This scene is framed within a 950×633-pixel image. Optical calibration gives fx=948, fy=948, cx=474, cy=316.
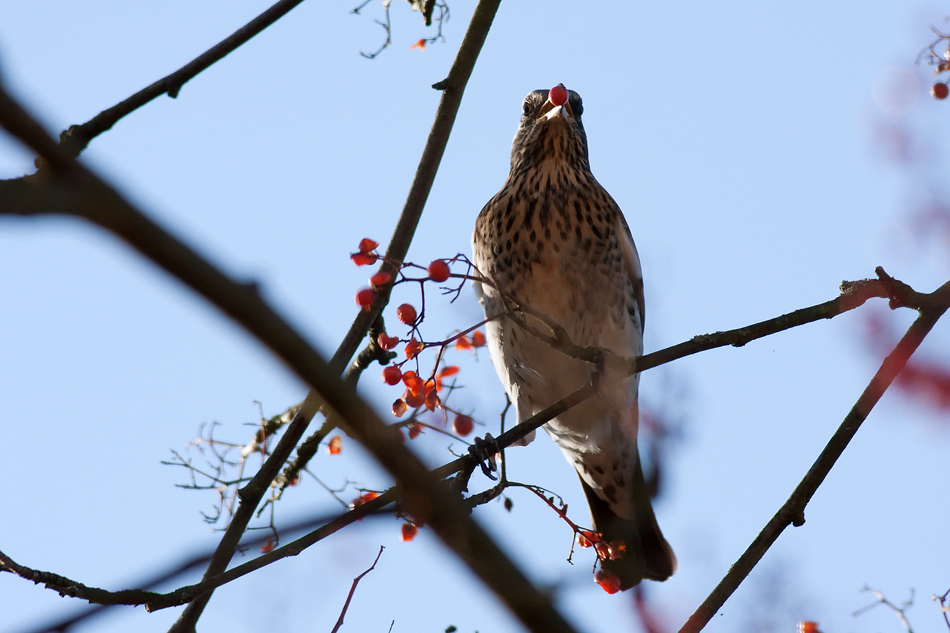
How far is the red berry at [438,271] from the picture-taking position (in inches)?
96.3

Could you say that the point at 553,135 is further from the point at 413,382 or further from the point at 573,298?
the point at 413,382

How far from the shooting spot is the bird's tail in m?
5.01

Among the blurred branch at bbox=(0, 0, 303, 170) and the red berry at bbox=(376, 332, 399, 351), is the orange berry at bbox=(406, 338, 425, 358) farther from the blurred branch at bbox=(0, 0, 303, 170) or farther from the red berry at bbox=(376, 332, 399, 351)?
the blurred branch at bbox=(0, 0, 303, 170)

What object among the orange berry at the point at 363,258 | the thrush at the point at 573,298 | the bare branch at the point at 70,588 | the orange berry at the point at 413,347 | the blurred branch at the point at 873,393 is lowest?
the bare branch at the point at 70,588

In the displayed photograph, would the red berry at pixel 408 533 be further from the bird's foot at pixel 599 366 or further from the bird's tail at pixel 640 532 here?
the bird's tail at pixel 640 532

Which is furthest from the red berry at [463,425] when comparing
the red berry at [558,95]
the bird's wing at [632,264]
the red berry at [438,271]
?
the red berry at [558,95]

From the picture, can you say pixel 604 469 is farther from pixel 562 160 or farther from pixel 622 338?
pixel 562 160

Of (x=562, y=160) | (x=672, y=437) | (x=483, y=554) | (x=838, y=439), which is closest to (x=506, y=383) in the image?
(x=562, y=160)

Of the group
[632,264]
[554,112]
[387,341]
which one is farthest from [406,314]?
[554,112]

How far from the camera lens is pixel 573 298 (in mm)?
4422

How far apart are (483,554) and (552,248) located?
366 centimetres

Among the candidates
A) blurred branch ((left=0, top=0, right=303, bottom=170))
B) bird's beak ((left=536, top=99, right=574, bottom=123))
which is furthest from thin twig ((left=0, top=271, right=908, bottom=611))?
bird's beak ((left=536, top=99, right=574, bottom=123))

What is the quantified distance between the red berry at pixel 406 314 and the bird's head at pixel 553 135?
203 centimetres

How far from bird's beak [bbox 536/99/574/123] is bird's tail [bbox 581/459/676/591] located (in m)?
1.93
